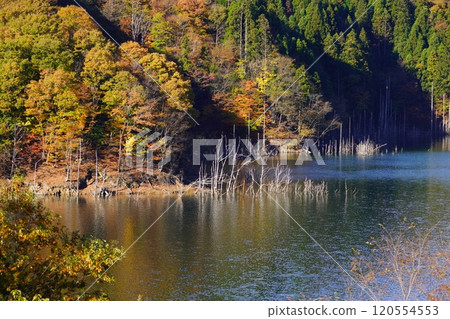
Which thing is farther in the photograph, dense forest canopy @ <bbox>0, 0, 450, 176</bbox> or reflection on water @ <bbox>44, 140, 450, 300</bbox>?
dense forest canopy @ <bbox>0, 0, 450, 176</bbox>

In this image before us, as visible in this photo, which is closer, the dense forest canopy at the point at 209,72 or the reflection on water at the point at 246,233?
the reflection on water at the point at 246,233

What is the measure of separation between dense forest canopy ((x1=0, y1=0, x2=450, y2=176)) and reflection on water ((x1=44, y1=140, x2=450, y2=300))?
518cm

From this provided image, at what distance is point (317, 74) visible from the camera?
60.7m

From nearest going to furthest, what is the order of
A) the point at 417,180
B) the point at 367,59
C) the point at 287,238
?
the point at 287,238 → the point at 417,180 → the point at 367,59

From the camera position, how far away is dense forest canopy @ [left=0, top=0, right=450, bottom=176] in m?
34.1

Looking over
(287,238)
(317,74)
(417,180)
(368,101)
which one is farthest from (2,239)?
(368,101)

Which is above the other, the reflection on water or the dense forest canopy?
the dense forest canopy

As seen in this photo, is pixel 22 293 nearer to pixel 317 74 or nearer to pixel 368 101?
pixel 317 74

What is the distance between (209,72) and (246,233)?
2715cm

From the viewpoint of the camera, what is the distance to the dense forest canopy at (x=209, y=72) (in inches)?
1344

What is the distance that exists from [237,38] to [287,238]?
35.4 m

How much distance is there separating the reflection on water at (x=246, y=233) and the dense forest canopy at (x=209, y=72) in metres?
5.18

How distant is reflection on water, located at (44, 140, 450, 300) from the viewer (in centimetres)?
1916

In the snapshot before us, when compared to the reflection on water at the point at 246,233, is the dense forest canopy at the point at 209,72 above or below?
above
